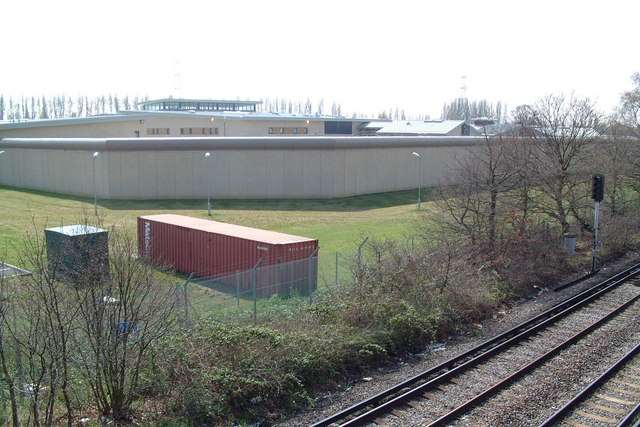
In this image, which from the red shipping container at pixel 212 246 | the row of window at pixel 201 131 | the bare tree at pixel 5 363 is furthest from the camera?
the row of window at pixel 201 131

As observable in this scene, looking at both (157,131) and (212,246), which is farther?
(157,131)

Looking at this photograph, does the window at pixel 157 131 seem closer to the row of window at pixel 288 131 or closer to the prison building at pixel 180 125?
the prison building at pixel 180 125

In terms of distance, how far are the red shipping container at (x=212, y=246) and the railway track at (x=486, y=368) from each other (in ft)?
24.5

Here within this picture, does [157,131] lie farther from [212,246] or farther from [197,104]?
[212,246]

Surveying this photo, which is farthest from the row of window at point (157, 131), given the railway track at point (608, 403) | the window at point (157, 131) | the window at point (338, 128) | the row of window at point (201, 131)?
the railway track at point (608, 403)

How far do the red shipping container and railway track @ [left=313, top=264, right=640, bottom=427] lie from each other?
7456 mm

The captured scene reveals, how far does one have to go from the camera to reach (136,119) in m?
71.1

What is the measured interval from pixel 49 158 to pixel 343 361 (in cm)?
4597

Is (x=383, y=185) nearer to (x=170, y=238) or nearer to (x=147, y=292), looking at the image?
(x=170, y=238)

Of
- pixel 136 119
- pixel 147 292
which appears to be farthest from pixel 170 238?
pixel 136 119

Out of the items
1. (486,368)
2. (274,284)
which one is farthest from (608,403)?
(274,284)

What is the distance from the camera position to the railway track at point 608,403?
11773 mm

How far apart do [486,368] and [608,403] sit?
113 inches

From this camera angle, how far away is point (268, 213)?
145ft
